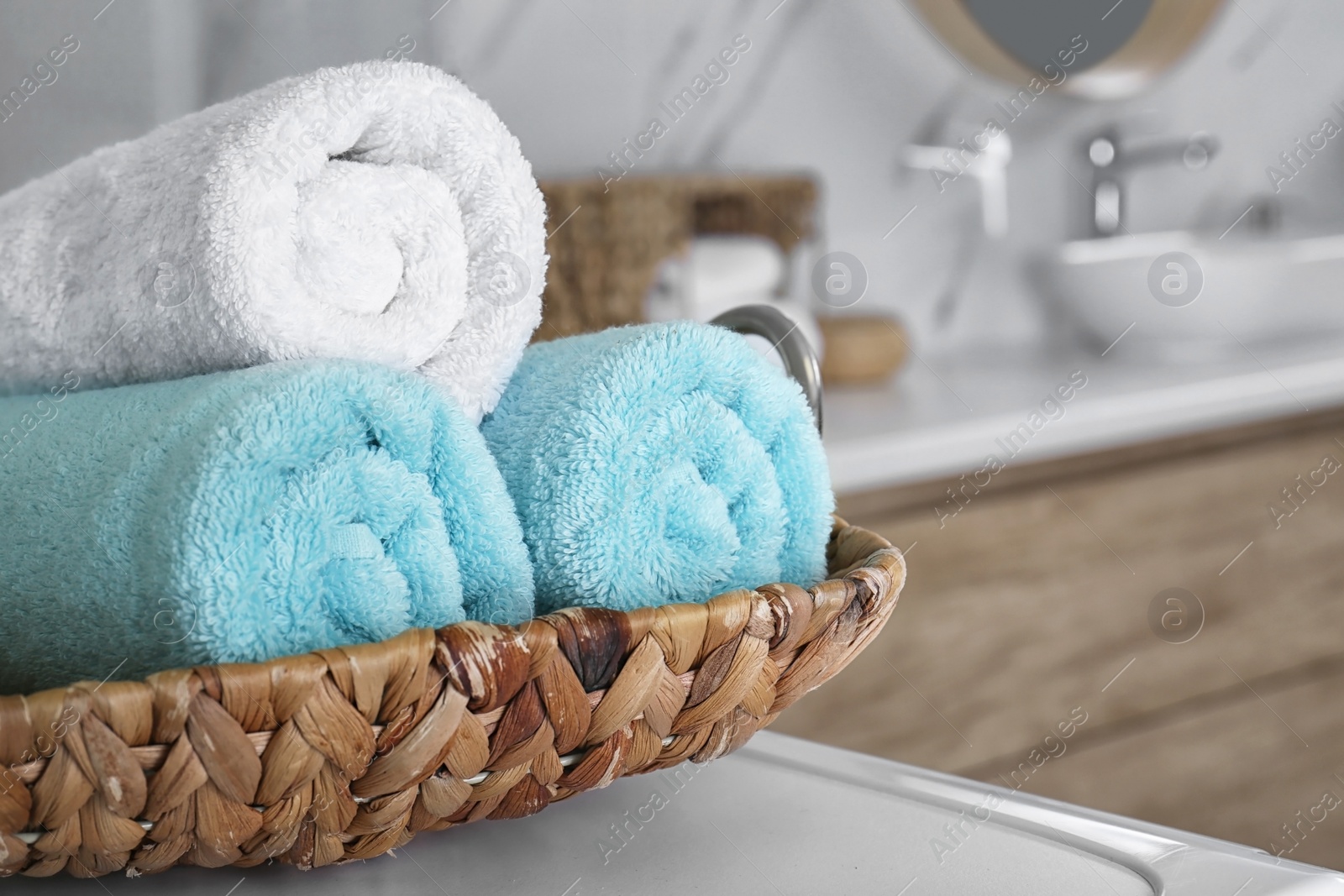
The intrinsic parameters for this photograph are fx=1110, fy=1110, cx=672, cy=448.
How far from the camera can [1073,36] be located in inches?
56.9

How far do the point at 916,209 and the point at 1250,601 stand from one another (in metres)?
0.63

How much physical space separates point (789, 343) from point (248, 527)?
20 centimetres

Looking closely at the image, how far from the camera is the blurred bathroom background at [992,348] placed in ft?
2.98

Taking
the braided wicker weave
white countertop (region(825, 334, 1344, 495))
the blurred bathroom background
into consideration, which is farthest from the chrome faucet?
the braided wicker weave

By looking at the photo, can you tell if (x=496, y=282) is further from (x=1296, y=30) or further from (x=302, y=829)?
A: (x=1296, y=30)

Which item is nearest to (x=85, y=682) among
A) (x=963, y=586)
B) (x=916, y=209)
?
(x=963, y=586)

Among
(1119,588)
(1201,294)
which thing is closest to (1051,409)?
(1119,588)

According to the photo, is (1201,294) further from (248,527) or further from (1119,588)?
(248,527)

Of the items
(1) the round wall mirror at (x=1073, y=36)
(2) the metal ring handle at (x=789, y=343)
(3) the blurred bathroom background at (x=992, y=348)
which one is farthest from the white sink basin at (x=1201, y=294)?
(2) the metal ring handle at (x=789, y=343)

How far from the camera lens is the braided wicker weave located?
22cm

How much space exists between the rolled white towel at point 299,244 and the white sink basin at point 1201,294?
121 centimetres

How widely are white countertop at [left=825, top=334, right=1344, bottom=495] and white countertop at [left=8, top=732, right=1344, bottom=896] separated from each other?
1.86 feet

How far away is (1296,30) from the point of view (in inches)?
72.1

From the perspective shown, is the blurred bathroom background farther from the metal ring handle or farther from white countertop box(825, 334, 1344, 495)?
the metal ring handle
